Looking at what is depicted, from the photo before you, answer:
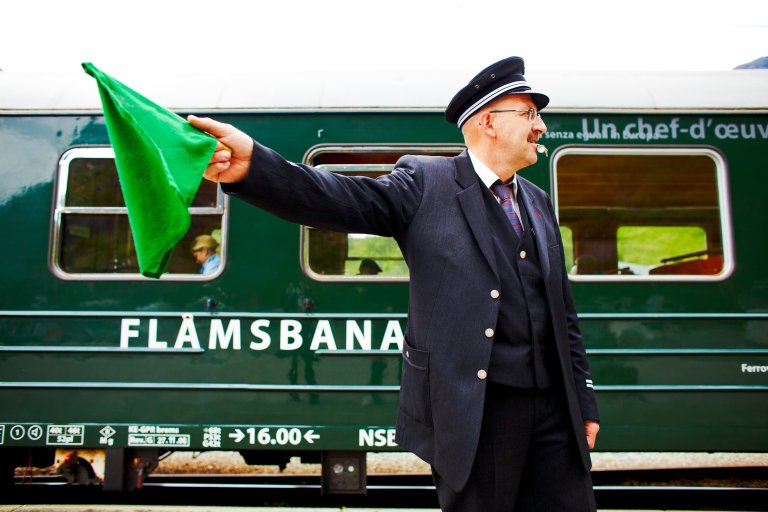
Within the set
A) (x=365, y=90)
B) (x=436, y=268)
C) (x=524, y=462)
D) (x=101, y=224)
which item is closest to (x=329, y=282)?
(x=365, y=90)

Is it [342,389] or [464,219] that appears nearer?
[464,219]

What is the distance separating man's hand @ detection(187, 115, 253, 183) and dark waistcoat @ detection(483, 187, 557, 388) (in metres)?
0.74

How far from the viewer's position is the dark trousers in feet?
4.78

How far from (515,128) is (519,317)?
0.60 metres

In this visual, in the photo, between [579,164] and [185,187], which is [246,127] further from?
[185,187]

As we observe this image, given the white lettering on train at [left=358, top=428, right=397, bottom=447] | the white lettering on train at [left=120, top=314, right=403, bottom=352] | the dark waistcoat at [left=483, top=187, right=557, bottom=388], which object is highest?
the dark waistcoat at [left=483, top=187, right=557, bottom=388]

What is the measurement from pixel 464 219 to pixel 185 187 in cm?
77

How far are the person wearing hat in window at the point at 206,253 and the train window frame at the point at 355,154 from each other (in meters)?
0.56

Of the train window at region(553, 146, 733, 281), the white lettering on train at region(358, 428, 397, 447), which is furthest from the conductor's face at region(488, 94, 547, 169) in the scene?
the white lettering on train at region(358, 428, 397, 447)

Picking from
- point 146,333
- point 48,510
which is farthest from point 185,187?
point 48,510

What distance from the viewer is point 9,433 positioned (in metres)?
3.34

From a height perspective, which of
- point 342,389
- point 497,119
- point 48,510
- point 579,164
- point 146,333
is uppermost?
point 579,164

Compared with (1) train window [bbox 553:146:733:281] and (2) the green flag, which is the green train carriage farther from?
(2) the green flag

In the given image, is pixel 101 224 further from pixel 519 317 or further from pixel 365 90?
pixel 519 317
